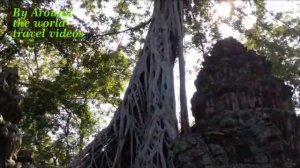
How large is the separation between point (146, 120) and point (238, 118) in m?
1.63

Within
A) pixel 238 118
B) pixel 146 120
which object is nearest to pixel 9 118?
pixel 146 120

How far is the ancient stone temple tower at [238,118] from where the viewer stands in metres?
3.10

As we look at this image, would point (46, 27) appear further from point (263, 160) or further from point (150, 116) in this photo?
point (263, 160)

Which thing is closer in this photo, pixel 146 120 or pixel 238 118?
pixel 238 118

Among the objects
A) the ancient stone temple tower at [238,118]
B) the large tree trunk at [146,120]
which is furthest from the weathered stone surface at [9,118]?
the ancient stone temple tower at [238,118]

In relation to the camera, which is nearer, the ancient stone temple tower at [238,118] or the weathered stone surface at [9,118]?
the ancient stone temple tower at [238,118]

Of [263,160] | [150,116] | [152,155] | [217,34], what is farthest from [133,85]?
[217,34]

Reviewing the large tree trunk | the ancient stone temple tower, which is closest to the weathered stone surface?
the large tree trunk

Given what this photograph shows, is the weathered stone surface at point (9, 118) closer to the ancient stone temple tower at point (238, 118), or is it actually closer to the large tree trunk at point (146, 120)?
the large tree trunk at point (146, 120)

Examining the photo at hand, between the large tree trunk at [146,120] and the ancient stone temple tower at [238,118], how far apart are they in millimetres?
627

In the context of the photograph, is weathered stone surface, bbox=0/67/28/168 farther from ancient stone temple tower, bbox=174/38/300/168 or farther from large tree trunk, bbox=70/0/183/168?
ancient stone temple tower, bbox=174/38/300/168

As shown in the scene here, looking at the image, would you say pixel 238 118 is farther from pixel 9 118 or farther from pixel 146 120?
pixel 9 118

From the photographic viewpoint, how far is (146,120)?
16.0ft

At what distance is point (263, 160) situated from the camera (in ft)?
10.0
